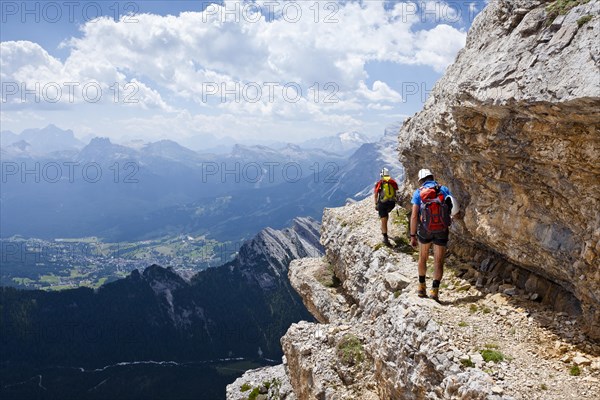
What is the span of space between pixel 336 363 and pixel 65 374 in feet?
627

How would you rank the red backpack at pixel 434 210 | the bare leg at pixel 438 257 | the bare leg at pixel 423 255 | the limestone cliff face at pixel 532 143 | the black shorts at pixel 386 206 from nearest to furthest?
the limestone cliff face at pixel 532 143
the red backpack at pixel 434 210
the bare leg at pixel 438 257
the bare leg at pixel 423 255
the black shorts at pixel 386 206

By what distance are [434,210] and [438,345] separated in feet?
15.1

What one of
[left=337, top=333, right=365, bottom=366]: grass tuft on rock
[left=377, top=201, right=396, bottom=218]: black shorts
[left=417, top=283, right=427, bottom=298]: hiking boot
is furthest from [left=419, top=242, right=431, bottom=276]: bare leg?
[left=377, top=201, right=396, bottom=218]: black shorts

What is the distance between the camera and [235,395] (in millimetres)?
36000

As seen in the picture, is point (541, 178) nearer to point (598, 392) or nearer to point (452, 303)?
point (452, 303)

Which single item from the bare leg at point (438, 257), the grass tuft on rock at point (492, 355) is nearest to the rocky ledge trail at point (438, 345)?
the grass tuft on rock at point (492, 355)

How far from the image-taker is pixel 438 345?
13.1 meters

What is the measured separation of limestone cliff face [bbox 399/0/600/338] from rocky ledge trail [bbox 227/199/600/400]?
4.60 feet

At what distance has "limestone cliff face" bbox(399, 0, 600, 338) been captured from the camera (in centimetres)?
1148

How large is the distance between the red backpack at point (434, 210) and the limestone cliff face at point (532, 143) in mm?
2696

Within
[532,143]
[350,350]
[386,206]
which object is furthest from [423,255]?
[386,206]

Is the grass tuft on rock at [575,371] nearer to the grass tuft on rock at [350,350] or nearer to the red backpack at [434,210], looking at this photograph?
the red backpack at [434,210]

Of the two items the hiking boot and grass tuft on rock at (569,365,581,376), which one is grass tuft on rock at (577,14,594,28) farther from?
the hiking boot

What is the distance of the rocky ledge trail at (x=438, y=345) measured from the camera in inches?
449
